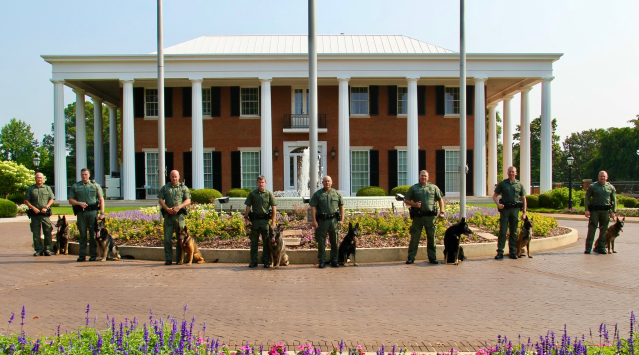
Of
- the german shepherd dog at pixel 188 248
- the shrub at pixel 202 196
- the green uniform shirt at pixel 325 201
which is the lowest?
the german shepherd dog at pixel 188 248

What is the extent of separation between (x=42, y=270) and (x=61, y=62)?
23423 millimetres

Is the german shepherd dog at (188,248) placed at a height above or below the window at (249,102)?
below

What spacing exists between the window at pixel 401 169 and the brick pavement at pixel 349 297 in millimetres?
21186

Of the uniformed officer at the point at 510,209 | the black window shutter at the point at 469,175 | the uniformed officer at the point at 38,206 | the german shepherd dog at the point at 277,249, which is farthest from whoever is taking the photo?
the black window shutter at the point at 469,175

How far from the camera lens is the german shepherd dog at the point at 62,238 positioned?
12.5m

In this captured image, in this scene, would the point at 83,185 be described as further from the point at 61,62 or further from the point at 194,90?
the point at 61,62

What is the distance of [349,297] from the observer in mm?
7773

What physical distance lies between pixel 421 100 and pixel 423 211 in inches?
901

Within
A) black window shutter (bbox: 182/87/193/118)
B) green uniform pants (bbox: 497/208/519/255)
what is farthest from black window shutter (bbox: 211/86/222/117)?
green uniform pants (bbox: 497/208/519/255)

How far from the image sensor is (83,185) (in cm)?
1150

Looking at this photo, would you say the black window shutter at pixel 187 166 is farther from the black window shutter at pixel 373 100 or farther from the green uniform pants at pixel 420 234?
the green uniform pants at pixel 420 234

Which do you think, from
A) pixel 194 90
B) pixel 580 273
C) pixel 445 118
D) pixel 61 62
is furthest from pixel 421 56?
pixel 580 273

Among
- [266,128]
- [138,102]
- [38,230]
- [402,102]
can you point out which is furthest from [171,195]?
[402,102]

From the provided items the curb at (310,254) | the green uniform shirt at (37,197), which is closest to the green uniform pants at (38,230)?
the green uniform shirt at (37,197)
